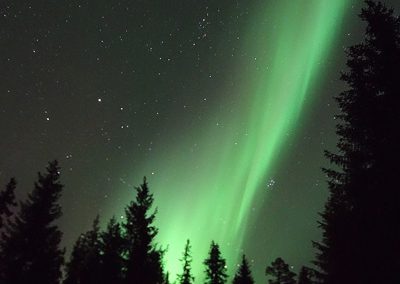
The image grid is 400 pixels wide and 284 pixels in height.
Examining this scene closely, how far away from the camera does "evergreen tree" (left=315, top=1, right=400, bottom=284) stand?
8.95 m

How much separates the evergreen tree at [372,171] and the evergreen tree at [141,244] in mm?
9576

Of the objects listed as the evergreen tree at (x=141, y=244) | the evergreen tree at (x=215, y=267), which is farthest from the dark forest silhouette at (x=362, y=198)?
the evergreen tree at (x=215, y=267)

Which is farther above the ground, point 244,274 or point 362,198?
point 244,274

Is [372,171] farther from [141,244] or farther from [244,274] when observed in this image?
[244,274]

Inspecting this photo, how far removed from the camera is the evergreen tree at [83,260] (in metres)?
22.5

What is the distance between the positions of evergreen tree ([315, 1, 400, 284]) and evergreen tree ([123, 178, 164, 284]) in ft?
31.4

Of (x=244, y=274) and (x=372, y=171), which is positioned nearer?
(x=372, y=171)

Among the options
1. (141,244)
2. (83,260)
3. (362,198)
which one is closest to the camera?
(362,198)

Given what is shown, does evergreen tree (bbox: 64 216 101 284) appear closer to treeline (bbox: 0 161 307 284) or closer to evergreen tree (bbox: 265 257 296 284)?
treeline (bbox: 0 161 307 284)

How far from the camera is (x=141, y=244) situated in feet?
57.7

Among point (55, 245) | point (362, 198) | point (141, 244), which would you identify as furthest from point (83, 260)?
point (362, 198)

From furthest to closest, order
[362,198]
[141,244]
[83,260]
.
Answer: [83,260]
[141,244]
[362,198]

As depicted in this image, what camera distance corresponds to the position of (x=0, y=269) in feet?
65.5

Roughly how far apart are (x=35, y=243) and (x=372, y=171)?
18.5 m
